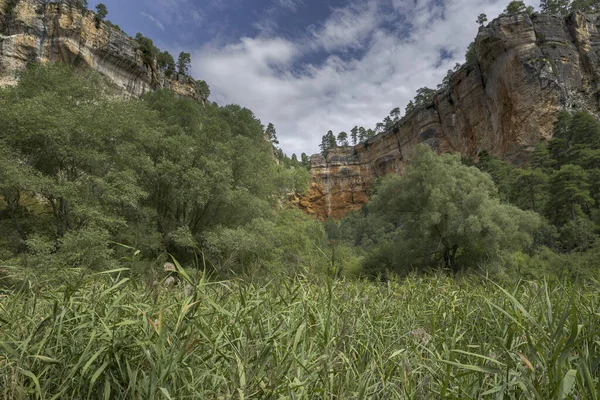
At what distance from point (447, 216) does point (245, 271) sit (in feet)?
48.6

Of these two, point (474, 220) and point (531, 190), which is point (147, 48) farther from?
point (531, 190)

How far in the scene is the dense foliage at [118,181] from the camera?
30.6 ft

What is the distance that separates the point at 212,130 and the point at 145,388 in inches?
574

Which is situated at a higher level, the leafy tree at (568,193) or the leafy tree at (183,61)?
the leafy tree at (183,61)

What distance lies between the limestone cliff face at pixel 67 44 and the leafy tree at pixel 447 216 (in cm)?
2296

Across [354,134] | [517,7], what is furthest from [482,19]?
[354,134]

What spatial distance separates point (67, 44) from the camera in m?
26.6

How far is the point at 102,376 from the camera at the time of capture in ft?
4.91

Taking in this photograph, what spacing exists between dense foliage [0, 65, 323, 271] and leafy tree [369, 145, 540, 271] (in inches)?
200

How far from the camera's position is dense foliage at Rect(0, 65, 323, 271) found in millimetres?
9328

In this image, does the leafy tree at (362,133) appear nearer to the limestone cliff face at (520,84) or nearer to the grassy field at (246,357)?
the limestone cliff face at (520,84)

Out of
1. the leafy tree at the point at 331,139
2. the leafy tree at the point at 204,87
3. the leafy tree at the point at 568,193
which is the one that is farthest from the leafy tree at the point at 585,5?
the leafy tree at the point at 204,87

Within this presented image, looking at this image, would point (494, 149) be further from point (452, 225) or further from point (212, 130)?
point (212, 130)

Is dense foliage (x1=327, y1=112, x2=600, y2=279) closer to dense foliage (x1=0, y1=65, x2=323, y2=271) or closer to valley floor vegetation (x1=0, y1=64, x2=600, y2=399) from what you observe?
valley floor vegetation (x1=0, y1=64, x2=600, y2=399)
